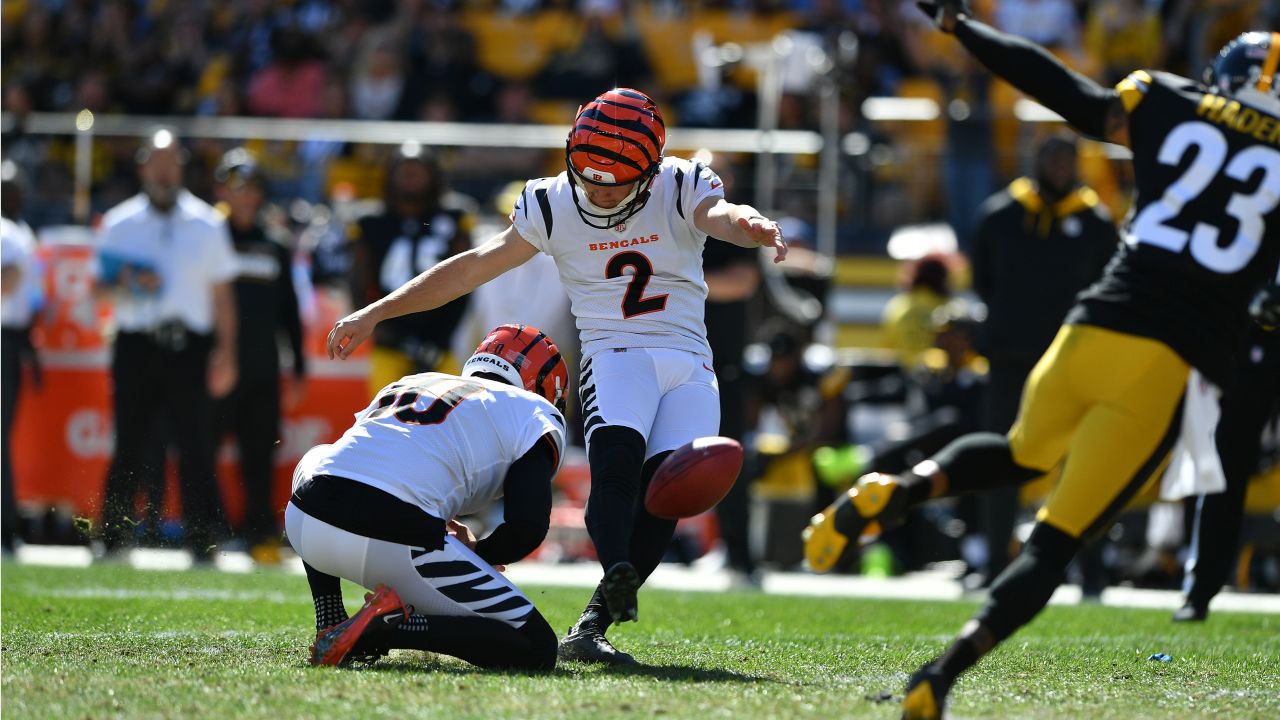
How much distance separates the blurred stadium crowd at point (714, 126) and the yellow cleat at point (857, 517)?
4223 millimetres

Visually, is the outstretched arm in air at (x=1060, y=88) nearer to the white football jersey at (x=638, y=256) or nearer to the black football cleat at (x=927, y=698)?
the white football jersey at (x=638, y=256)

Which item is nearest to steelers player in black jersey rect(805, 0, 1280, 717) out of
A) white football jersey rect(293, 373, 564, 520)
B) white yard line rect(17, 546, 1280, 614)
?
white football jersey rect(293, 373, 564, 520)

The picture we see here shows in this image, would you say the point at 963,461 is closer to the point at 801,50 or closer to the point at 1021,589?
the point at 1021,589

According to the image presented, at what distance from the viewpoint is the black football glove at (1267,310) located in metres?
6.09

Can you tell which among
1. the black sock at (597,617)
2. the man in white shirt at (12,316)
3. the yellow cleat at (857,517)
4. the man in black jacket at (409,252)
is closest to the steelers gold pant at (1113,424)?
the yellow cleat at (857,517)

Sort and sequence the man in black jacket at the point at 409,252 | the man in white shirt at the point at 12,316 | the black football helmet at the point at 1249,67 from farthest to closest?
1. the man in white shirt at the point at 12,316
2. the man in black jacket at the point at 409,252
3. the black football helmet at the point at 1249,67

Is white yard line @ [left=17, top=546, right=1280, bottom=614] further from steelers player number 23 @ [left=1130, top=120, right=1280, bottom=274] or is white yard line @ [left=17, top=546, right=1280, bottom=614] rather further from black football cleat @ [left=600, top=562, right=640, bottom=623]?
steelers player number 23 @ [left=1130, top=120, right=1280, bottom=274]

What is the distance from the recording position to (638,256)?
5238 mm

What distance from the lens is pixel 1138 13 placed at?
14492mm

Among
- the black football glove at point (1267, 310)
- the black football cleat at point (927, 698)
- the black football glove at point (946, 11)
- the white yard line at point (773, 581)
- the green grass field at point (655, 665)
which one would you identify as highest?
the black football glove at point (946, 11)

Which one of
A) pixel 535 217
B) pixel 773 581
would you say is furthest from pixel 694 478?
pixel 773 581

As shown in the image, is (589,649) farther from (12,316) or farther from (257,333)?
(12,316)

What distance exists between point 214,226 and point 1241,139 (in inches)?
268

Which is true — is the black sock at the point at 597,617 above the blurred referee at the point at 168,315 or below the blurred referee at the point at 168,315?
below
